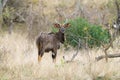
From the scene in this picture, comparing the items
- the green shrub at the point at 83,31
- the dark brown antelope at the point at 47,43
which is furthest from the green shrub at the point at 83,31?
the dark brown antelope at the point at 47,43

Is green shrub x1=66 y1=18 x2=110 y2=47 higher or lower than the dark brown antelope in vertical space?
lower

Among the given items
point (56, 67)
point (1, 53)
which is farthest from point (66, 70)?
point (1, 53)

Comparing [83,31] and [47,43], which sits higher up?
[47,43]

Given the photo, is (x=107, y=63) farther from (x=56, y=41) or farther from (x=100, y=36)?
(x=100, y=36)

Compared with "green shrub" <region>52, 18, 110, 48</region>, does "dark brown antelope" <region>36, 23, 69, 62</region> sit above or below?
above

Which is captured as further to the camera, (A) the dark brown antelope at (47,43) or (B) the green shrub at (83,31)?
(B) the green shrub at (83,31)

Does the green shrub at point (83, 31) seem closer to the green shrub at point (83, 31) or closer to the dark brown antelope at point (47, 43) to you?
the green shrub at point (83, 31)

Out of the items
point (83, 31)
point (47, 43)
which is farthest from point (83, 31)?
point (47, 43)

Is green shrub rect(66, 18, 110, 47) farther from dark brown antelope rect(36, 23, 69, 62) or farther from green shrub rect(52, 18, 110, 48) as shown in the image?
dark brown antelope rect(36, 23, 69, 62)

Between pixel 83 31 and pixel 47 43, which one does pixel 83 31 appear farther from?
pixel 47 43

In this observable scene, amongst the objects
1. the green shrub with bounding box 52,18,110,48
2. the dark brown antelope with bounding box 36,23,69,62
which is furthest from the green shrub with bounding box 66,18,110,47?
the dark brown antelope with bounding box 36,23,69,62

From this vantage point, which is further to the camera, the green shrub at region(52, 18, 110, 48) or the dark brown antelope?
A: the green shrub at region(52, 18, 110, 48)

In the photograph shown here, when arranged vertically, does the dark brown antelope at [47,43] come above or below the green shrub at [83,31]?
above

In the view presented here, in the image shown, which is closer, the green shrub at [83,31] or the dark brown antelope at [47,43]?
the dark brown antelope at [47,43]
